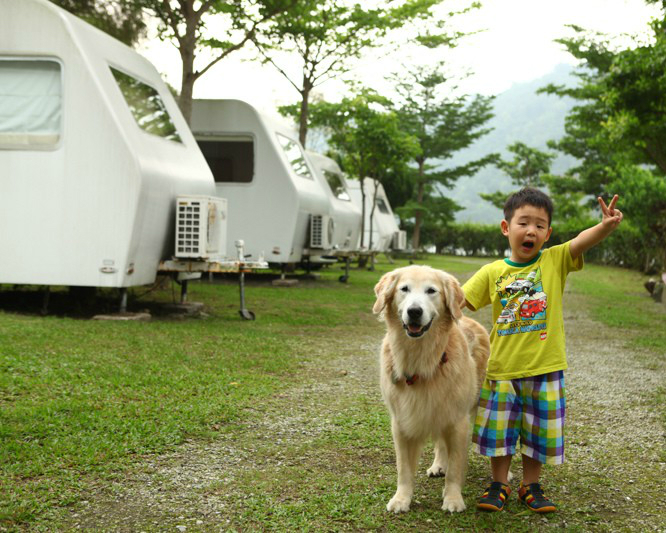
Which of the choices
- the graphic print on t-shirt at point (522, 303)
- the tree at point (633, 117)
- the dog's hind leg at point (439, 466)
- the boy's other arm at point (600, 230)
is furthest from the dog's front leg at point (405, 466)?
the tree at point (633, 117)

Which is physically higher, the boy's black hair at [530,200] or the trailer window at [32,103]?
the trailer window at [32,103]

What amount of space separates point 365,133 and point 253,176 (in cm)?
978

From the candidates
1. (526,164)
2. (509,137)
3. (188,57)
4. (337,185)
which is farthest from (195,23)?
(509,137)

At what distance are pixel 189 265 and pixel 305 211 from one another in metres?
5.80

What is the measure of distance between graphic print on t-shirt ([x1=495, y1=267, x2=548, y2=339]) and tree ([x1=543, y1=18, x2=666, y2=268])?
29.5 feet

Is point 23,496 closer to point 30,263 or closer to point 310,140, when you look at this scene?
point 30,263

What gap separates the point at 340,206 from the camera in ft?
63.8

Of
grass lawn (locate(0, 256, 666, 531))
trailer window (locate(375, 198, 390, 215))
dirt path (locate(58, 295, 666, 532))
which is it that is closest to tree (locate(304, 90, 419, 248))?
trailer window (locate(375, 198, 390, 215))

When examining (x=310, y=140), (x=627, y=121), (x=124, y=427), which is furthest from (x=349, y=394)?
(x=310, y=140)

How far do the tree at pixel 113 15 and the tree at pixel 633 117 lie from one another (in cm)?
949

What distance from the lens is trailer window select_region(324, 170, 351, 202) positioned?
791 inches

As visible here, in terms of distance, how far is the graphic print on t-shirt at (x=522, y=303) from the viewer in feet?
11.6

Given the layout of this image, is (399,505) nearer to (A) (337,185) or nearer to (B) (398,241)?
(A) (337,185)

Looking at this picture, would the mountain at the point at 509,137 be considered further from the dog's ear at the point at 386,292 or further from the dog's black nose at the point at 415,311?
the dog's black nose at the point at 415,311
